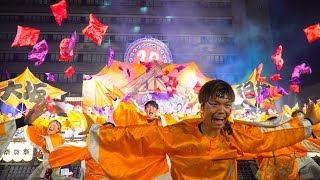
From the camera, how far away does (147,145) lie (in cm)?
310

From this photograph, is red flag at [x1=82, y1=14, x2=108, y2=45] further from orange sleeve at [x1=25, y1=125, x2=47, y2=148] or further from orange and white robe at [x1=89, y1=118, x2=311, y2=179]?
orange and white robe at [x1=89, y1=118, x2=311, y2=179]

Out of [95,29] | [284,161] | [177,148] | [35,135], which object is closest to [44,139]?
[35,135]

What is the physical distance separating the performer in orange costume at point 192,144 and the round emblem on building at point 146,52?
20.9 meters

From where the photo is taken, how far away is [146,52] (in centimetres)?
2420

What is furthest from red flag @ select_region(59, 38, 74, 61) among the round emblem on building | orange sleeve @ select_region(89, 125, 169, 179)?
orange sleeve @ select_region(89, 125, 169, 179)

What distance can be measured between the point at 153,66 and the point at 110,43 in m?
21.0

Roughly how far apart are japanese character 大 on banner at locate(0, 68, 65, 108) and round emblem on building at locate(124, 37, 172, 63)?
6.92 meters

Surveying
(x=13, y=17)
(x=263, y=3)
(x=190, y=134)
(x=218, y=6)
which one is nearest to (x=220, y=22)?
(x=218, y=6)

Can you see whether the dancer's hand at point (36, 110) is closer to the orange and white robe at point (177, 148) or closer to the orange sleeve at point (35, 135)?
the orange and white robe at point (177, 148)

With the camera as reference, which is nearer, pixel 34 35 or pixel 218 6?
pixel 34 35

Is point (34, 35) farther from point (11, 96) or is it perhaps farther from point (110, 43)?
point (110, 43)

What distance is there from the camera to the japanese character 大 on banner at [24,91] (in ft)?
59.4

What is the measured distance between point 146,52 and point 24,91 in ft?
30.6

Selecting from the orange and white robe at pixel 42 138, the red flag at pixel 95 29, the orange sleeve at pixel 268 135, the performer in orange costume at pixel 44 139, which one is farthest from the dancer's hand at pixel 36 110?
the red flag at pixel 95 29
